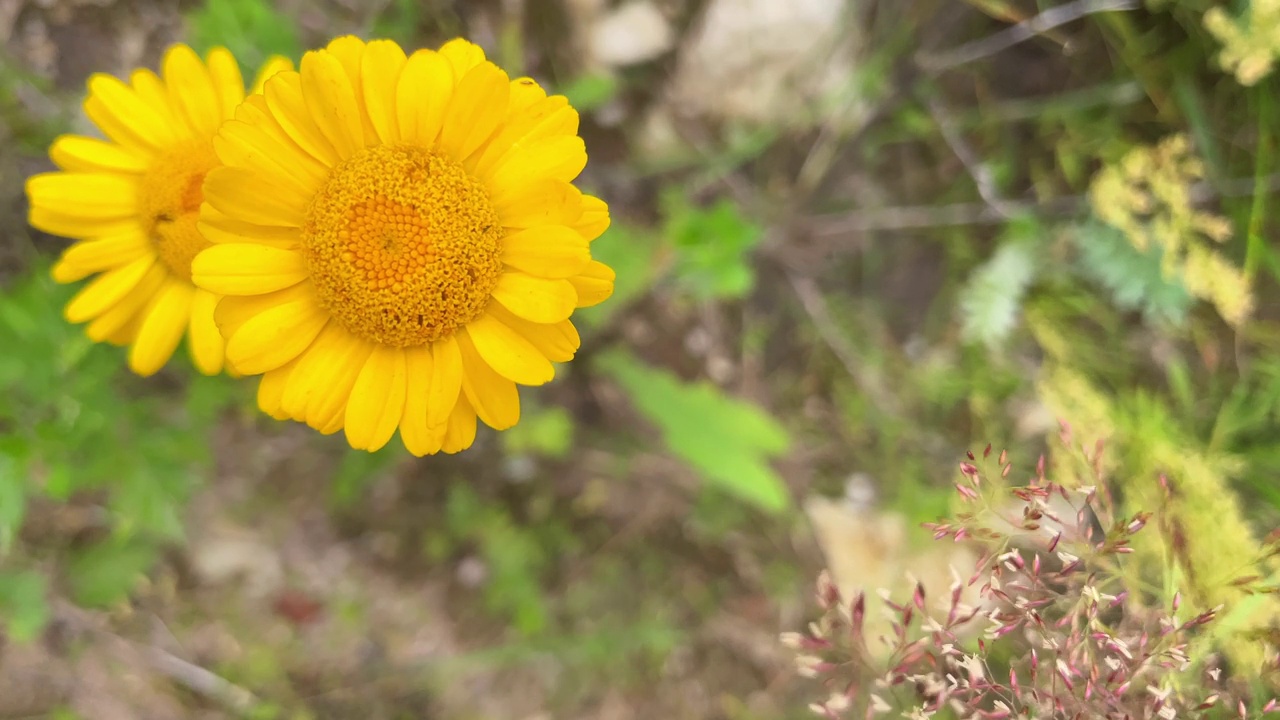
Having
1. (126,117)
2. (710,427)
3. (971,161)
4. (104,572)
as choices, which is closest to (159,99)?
(126,117)

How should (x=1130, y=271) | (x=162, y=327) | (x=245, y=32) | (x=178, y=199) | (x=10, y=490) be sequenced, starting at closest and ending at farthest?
1. (x=178, y=199)
2. (x=162, y=327)
3. (x=10, y=490)
4. (x=245, y=32)
5. (x=1130, y=271)

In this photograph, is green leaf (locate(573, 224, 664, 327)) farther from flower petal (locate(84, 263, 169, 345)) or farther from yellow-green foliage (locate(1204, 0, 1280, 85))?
yellow-green foliage (locate(1204, 0, 1280, 85))

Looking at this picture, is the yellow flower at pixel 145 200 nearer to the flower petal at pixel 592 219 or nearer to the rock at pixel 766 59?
the flower petal at pixel 592 219

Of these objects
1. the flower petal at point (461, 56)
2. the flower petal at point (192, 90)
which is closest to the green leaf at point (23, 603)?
the flower petal at point (192, 90)

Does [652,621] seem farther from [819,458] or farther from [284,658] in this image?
[284,658]

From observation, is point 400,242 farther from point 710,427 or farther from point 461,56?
point 710,427

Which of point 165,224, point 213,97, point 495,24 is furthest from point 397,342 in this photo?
point 495,24

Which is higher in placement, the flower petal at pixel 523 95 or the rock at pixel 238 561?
the flower petal at pixel 523 95
